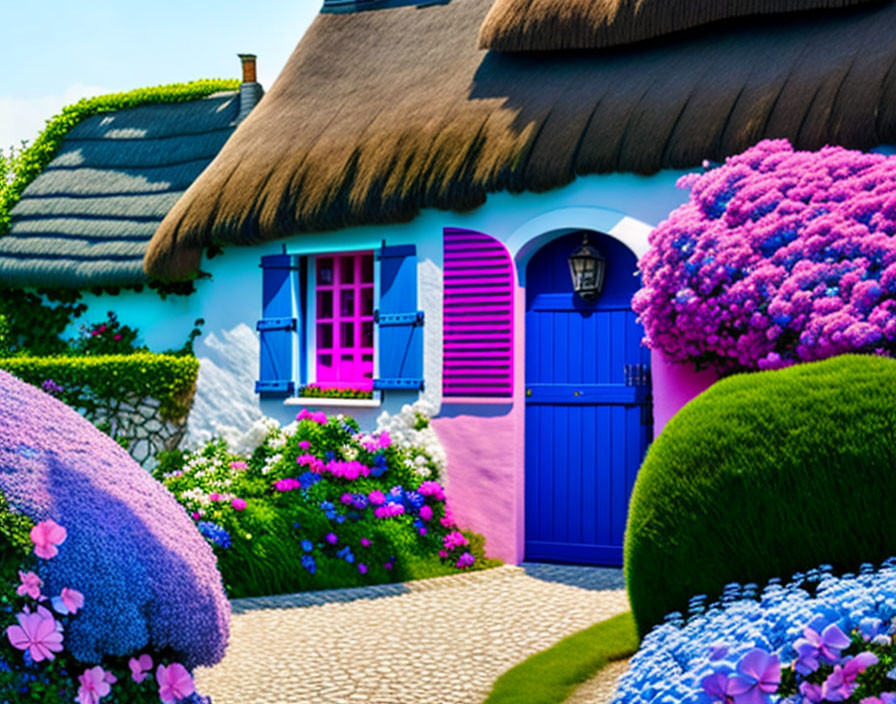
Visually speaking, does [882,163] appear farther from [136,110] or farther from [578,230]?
[136,110]

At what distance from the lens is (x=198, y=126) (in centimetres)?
1304

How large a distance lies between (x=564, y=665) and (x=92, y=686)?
9.53 feet

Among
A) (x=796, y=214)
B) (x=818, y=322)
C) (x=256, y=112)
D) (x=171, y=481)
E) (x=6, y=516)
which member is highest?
(x=256, y=112)

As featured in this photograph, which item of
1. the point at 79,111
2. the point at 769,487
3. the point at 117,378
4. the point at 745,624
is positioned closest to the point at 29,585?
the point at 745,624

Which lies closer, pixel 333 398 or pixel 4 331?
pixel 333 398

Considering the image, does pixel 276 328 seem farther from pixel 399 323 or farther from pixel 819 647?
pixel 819 647

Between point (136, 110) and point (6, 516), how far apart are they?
Result: 11615 mm

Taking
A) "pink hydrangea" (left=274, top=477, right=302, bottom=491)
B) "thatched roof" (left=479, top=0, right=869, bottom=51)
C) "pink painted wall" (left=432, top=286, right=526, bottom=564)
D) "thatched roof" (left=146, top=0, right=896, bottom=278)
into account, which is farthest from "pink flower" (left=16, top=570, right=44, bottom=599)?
"thatched roof" (left=479, top=0, right=869, bottom=51)

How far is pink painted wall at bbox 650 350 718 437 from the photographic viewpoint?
8.07 meters

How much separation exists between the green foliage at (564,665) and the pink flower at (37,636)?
2.42 meters

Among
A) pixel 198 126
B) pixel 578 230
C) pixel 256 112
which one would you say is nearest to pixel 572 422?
pixel 578 230

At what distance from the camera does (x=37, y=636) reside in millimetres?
3105

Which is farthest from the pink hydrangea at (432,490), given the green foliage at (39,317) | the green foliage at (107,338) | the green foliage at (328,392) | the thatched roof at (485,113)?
the green foliage at (39,317)

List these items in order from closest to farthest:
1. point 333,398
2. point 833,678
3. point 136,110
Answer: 1. point 833,678
2. point 333,398
3. point 136,110
